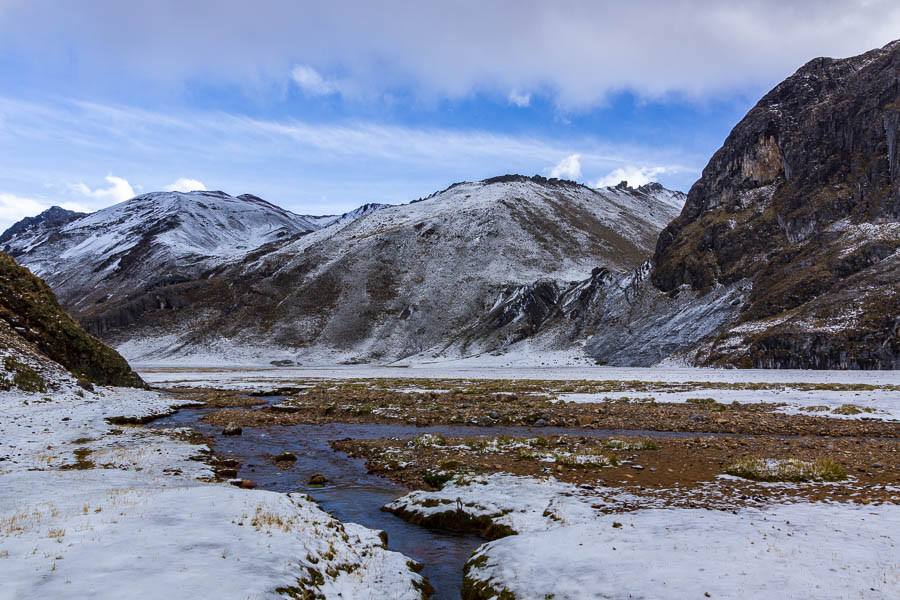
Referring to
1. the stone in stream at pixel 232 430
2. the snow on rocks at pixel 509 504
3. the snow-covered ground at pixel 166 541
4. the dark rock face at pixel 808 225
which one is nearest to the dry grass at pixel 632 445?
the snow on rocks at pixel 509 504

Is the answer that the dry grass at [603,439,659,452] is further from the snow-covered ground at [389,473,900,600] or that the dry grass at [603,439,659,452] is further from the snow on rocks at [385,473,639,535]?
the snow-covered ground at [389,473,900,600]

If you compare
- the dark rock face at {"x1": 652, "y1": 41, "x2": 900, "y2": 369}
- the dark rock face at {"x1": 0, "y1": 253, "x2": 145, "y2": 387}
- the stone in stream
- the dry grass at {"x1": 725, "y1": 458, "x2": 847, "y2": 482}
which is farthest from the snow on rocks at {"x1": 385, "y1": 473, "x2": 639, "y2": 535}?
the dark rock face at {"x1": 652, "y1": 41, "x2": 900, "y2": 369}

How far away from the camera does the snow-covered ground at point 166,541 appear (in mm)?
7500

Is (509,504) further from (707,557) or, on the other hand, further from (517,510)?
(707,557)

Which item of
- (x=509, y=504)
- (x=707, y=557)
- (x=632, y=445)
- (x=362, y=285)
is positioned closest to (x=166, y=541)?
(x=509, y=504)

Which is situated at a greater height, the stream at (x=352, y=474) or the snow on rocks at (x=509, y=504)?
the snow on rocks at (x=509, y=504)

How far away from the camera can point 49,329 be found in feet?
131

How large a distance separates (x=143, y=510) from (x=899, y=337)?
215 ft

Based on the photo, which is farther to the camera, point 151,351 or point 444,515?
point 151,351

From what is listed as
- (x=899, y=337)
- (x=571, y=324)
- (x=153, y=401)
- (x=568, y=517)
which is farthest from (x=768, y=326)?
(x=153, y=401)

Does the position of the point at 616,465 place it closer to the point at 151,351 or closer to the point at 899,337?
the point at 899,337

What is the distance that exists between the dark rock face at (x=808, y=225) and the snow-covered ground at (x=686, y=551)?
2130 inches

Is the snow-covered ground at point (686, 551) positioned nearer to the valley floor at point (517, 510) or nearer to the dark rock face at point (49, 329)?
the valley floor at point (517, 510)

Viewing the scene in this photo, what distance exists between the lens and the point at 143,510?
11.0 metres
